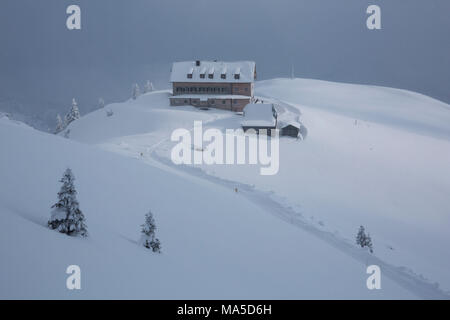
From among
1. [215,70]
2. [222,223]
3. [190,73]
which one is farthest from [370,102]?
[222,223]

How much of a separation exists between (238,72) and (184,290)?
6432 centimetres

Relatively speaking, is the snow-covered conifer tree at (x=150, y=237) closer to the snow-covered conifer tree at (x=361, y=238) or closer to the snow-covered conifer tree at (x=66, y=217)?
the snow-covered conifer tree at (x=66, y=217)

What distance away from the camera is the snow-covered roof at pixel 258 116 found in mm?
55438

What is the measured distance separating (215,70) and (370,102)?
175 feet

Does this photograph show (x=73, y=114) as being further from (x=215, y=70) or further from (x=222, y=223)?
(x=222, y=223)

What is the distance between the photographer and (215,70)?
72.2 meters

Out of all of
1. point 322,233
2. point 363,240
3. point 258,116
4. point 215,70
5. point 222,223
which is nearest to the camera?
point 222,223

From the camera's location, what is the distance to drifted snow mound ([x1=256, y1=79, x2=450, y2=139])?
81.4m

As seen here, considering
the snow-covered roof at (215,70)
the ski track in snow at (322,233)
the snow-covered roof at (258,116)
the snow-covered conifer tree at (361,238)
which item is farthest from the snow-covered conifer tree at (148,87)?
the snow-covered conifer tree at (361,238)

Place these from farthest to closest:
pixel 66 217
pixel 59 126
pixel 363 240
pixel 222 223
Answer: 1. pixel 59 126
2. pixel 363 240
3. pixel 222 223
4. pixel 66 217

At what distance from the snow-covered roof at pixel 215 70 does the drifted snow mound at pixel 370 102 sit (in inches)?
894

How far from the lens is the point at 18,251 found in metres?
9.47

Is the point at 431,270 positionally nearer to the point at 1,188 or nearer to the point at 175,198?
the point at 175,198
